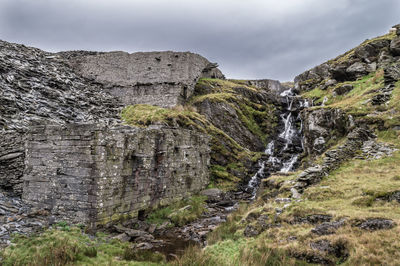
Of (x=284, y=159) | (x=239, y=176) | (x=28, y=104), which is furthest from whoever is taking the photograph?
(x=284, y=159)

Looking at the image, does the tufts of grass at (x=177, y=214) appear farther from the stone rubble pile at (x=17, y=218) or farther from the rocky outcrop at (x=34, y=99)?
the rocky outcrop at (x=34, y=99)

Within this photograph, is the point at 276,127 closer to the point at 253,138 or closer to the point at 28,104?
the point at 253,138

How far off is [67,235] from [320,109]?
1888 cm

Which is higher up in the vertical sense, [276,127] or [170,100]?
[170,100]

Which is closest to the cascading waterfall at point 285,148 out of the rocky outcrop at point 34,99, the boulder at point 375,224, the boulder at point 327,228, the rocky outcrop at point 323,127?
the rocky outcrop at point 323,127

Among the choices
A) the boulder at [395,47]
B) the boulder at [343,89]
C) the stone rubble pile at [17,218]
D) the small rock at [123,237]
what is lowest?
the small rock at [123,237]

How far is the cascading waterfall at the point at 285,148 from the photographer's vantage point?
2266cm

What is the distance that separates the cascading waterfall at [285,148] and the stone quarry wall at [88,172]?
956 centimetres

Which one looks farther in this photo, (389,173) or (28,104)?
(28,104)

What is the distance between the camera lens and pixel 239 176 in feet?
74.2

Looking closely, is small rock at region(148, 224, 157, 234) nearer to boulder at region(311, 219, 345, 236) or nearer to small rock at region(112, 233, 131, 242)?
small rock at region(112, 233, 131, 242)

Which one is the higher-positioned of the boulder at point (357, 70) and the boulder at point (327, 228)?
the boulder at point (357, 70)

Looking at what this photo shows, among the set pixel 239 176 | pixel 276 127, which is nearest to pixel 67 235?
pixel 239 176

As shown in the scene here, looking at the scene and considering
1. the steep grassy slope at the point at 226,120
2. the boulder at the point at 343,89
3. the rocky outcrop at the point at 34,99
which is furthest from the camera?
the boulder at the point at 343,89
